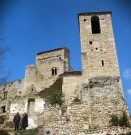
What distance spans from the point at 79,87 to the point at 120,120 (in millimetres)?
5989

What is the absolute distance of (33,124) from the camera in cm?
2108

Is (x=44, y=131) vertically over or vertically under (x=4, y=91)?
under

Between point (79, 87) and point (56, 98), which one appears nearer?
point (56, 98)

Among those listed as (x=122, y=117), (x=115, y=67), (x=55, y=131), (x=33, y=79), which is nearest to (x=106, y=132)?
(x=122, y=117)

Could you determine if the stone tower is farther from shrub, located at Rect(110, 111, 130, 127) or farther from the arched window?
shrub, located at Rect(110, 111, 130, 127)

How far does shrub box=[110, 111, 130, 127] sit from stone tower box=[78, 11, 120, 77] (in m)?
5.96

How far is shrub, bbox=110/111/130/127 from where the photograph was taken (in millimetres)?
15286

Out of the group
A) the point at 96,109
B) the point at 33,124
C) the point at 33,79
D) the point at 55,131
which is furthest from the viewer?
the point at 33,79

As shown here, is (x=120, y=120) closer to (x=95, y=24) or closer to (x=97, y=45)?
(x=97, y=45)

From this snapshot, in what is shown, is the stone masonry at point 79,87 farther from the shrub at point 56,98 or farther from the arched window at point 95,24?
the shrub at point 56,98

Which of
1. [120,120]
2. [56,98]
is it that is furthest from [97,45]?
[120,120]

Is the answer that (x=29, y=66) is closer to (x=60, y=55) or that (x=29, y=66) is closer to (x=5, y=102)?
(x=60, y=55)

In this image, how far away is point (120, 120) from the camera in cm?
1545

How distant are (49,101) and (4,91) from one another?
14315mm
